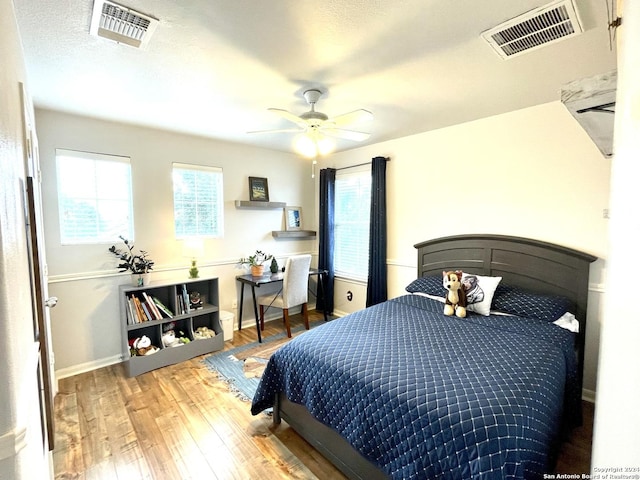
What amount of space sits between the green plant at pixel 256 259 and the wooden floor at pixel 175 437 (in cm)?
156

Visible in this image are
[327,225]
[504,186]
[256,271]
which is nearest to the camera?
[504,186]

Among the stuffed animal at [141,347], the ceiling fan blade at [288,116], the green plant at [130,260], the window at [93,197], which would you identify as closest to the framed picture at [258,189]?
the window at [93,197]

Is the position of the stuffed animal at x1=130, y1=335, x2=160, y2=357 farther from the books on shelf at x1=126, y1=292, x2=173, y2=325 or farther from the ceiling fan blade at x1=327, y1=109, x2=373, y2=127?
the ceiling fan blade at x1=327, y1=109, x2=373, y2=127

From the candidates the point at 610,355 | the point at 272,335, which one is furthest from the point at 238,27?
the point at 272,335

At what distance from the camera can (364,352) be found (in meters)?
1.82

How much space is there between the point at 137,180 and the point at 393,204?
9.49 feet

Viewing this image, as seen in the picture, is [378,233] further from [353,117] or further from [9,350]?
[9,350]

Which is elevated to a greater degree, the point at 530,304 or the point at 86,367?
the point at 530,304

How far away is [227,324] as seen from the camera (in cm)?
357

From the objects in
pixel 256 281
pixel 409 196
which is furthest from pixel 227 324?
pixel 409 196

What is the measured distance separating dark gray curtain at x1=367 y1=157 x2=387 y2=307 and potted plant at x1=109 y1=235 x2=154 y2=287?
8.29 feet

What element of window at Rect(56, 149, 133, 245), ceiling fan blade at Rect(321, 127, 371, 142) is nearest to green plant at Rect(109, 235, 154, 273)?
window at Rect(56, 149, 133, 245)

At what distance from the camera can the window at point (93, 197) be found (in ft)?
9.04

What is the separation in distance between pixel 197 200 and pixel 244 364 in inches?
76.7
